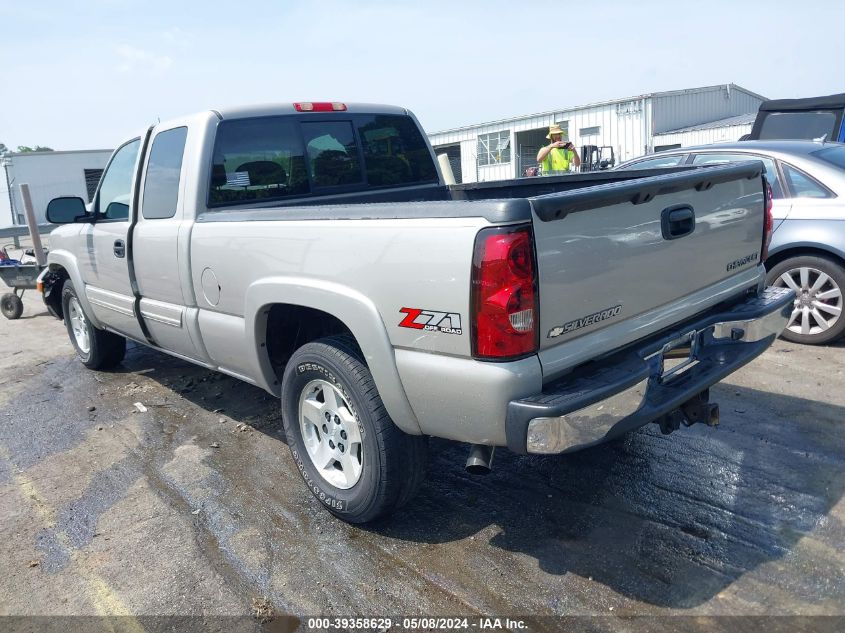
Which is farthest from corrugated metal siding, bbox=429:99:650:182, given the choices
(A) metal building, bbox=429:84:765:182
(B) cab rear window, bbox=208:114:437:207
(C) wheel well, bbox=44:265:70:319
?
(B) cab rear window, bbox=208:114:437:207

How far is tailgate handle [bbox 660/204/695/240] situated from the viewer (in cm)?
288

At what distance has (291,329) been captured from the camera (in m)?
3.84

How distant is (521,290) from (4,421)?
4647 millimetres

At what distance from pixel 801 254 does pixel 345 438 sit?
4.50m

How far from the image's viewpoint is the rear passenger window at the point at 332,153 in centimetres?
445

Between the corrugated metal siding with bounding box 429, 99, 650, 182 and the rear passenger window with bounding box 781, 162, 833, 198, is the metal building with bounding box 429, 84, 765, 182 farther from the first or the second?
the rear passenger window with bounding box 781, 162, 833, 198

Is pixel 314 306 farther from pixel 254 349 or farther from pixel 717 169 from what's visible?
pixel 717 169

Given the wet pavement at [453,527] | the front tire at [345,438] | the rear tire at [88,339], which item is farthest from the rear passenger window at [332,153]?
the rear tire at [88,339]

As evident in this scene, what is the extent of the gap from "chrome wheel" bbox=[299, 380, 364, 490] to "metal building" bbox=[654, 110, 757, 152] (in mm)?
20092

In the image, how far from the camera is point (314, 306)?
310 centimetres

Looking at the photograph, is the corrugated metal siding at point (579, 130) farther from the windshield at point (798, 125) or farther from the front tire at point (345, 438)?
the front tire at point (345, 438)

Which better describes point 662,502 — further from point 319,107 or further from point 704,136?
point 704,136

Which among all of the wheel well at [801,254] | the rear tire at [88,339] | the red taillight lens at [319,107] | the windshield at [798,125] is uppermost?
the red taillight lens at [319,107]

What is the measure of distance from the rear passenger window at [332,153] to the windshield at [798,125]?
25.5 feet
